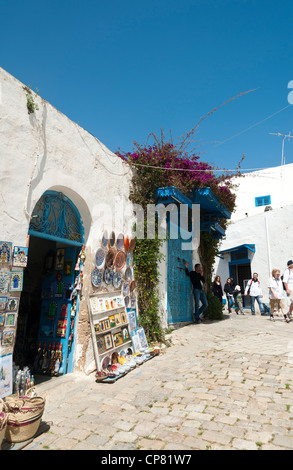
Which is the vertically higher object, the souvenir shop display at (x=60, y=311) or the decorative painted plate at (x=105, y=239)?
the decorative painted plate at (x=105, y=239)

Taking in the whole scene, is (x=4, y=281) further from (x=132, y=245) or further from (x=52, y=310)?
(x=132, y=245)

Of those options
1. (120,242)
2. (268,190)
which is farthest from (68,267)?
(268,190)

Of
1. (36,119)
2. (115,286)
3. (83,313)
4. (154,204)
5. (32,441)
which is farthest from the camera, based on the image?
(154,204)

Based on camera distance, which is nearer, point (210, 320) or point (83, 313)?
point (83, 313)

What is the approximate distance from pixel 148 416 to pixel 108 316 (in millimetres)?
2082

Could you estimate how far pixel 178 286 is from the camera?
820cm

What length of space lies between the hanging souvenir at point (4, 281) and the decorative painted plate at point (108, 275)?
2.02 metres

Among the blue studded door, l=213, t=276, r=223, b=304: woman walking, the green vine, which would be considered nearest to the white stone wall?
the green vine

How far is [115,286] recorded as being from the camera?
17.6 ft

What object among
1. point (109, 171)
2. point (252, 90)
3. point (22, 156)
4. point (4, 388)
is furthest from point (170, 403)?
point (252, 90)

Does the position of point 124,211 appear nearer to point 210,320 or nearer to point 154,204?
point 154,204

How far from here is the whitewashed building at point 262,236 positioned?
13.1 meters

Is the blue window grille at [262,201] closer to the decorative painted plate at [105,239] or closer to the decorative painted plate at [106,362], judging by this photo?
the decorative painted plate at [105,239]

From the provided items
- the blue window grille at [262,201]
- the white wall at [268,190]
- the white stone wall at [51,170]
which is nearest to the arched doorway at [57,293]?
the white stone wall at [51,170]
